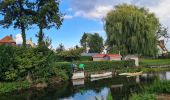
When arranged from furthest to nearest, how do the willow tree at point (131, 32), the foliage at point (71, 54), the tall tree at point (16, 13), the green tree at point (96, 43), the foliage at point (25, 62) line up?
the green tree at point (96, 43) < the foliage at point (71, 54) < the willow tree at point (131, 32) < the tall tree at point (16, 13) < the foliage at point (25, 62)

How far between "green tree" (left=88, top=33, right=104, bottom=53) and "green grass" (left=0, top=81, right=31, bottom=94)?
74.8m

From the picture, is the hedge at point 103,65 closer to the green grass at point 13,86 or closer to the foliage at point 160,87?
the green grass at point 13,86

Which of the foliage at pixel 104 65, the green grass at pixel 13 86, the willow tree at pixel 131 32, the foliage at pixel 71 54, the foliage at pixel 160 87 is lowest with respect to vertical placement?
the green grass at pixel 13 86

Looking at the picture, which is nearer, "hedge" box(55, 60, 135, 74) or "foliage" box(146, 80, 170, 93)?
"foliage" box(146, 80, 170, 93)

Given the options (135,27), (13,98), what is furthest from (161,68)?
(13,98)

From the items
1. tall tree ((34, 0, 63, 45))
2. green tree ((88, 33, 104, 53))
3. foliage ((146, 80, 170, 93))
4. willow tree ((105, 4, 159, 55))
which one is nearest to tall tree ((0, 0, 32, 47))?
tall tree ((34, 0, 63, 45))

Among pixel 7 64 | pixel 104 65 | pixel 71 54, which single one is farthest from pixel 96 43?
pixel 7 64

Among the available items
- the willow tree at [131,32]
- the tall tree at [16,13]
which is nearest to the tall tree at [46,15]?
the tall tree at [16,13]

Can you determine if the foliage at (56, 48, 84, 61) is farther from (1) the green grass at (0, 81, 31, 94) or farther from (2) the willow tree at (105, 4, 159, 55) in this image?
(1) the green grass at (0, 81, 31, 94)

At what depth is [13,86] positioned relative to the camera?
38.5 m

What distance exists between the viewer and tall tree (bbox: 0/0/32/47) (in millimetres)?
50188

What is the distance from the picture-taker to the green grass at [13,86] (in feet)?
121

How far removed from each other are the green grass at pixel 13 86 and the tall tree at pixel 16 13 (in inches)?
451

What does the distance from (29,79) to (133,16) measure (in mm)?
28001
